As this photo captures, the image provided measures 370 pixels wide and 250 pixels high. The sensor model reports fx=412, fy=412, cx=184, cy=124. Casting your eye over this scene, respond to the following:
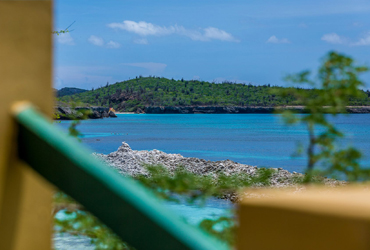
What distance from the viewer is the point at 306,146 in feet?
5.89

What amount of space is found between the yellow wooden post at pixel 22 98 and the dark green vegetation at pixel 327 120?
1323 mm

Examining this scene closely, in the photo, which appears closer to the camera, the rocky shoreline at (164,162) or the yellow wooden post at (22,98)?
the yellow wooden post at (22,98)

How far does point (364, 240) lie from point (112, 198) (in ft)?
0.82

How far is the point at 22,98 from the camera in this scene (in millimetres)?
496

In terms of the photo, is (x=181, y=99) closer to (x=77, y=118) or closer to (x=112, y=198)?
(x=77, y=118)

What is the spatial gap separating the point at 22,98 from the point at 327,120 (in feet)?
4.77

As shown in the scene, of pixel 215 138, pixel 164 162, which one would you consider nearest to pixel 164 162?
pixel 164 162

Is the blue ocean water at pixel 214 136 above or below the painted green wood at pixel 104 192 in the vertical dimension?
below

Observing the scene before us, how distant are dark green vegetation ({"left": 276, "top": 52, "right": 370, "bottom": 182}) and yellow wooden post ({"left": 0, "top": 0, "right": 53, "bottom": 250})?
1323 millimetres

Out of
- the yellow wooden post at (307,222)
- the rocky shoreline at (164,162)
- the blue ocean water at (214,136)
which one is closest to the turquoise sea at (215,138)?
the blue ocean water at (214,136)

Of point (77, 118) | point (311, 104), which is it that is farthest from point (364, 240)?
point (77, 118)

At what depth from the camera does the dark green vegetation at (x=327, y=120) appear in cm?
171

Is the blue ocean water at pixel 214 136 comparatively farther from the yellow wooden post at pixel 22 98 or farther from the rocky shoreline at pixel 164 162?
the yellow wooden post at pixel 22 98

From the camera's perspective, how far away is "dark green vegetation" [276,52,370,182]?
5.61 ft
